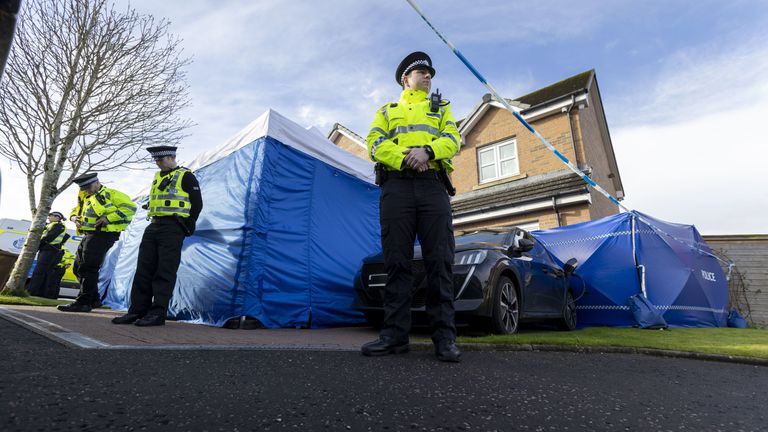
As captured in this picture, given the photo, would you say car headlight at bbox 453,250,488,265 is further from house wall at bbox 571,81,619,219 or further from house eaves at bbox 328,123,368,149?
house eaves at bbox 328,123,368,149

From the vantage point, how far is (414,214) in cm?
288

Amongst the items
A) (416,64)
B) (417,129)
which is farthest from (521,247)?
(416,64)

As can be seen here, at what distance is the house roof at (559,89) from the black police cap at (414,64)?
10.2m

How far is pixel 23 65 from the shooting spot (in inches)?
292

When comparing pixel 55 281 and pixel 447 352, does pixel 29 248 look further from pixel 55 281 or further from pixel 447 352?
pixel 447 352

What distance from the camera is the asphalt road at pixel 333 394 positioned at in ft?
4.11

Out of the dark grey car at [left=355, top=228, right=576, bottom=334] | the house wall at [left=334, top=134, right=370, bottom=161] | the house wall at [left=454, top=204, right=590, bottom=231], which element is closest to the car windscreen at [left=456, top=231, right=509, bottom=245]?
the dark grey car at [left=355, top=228, right=576, bottom=334]

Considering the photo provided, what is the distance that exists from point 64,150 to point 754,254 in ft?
48.7

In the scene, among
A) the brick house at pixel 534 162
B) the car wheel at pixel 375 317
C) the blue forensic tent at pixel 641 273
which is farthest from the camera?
the brick house at pixel 534 162

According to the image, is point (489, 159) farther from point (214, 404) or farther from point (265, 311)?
point (214, 404)

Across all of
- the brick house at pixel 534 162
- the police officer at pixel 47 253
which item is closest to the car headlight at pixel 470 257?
the brick house at pixel 534 162

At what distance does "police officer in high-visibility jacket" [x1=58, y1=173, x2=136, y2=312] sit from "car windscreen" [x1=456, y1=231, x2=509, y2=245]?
4.60 m

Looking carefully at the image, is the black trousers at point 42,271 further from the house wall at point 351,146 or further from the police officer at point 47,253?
the house wall at point 351,146

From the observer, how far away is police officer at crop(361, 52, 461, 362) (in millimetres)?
2750
